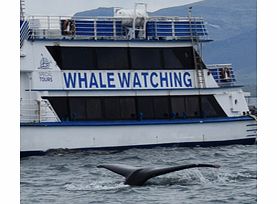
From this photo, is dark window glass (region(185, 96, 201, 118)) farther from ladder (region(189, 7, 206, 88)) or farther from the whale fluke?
the whale fluke

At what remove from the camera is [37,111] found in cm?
3002

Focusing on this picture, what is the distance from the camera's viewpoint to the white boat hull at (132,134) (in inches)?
1161

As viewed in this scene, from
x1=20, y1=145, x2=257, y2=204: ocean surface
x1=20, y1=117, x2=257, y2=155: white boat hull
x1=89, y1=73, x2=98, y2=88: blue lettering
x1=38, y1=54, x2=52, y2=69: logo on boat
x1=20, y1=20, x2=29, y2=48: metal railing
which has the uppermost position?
x1=20, y1=20, x2=29, y2=48: metal railing

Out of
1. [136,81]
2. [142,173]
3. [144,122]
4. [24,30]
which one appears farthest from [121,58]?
[142,173]

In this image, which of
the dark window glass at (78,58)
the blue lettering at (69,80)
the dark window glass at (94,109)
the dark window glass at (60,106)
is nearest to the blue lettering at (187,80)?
the dark window glass at (78,58)

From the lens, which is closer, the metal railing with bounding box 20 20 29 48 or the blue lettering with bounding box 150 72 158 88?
the metal railing with bounding box 20 20 29 48

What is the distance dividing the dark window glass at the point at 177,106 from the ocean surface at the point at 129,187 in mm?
Result: 2601

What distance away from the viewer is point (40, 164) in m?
27.2

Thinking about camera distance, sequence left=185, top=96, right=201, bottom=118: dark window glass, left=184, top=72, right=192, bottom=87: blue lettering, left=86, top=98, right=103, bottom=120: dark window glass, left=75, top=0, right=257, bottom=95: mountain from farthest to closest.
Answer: left=75, top=0, right=257, bottom=95: mountain, left=184, top=72, right=192, bottom=87: blue lettering, left=185, top=96, right=201, bottom=118: dark window glass, left=86, top=98, right=103, bottom=120: dark window glass

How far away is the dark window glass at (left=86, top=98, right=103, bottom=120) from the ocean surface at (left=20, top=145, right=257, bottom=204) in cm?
150

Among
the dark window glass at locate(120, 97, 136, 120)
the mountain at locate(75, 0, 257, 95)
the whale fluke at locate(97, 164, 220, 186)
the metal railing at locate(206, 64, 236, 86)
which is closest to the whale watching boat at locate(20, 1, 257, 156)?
the dark window glass at locate(120, 97, 136, 120)

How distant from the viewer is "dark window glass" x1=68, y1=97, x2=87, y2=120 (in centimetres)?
3064

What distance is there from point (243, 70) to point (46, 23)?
7864 millimetres
